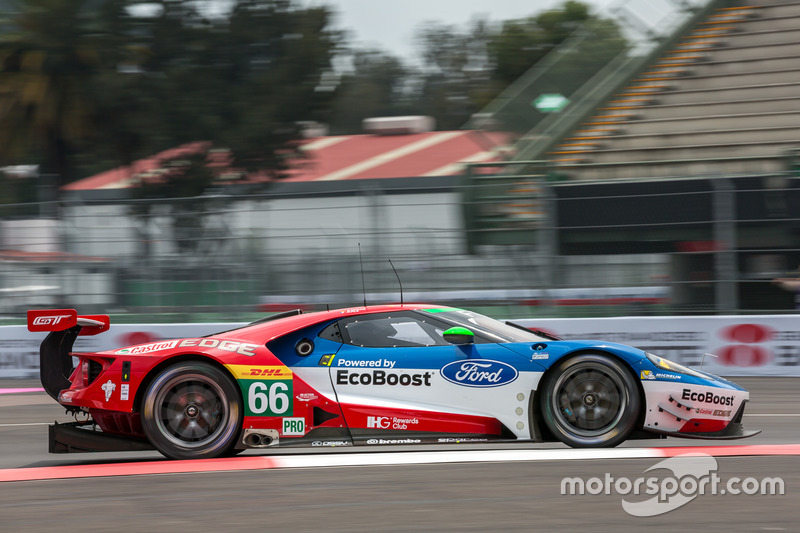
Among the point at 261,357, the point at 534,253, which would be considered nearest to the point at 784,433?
the point at 261,357

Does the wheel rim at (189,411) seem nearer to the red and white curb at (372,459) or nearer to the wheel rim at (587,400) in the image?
the red and white curb at (372,459)

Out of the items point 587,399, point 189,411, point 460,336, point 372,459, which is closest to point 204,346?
point 189,411

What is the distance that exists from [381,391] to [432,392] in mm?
351

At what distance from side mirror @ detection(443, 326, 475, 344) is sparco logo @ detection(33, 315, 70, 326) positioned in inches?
112

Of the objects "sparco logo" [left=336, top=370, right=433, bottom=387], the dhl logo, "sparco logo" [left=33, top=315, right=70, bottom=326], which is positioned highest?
"sparco logo" [left=33, top=315, right=70, bottom=326]

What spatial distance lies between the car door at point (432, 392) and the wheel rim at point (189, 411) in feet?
2.93

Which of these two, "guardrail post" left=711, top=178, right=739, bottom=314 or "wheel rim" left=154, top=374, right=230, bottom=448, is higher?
"guardrail post" left=711, top=178, right=739, bottom=314

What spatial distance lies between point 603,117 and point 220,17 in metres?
11.0

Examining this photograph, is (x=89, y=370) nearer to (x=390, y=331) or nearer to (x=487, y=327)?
(x=390, y=331)

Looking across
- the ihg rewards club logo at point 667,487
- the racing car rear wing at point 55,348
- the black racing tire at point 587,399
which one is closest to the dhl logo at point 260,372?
the racing car rear wing at point 55,348

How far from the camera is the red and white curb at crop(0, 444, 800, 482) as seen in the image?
605 cm

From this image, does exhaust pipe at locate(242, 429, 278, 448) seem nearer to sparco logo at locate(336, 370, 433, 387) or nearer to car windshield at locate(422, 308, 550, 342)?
sparco logo at locate(336, 370, 433, 387)

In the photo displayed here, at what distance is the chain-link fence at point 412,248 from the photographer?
12.6m

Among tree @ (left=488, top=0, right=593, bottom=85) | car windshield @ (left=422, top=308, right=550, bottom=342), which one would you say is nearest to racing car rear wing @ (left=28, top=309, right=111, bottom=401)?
car windshield @ (left=422, top=308, right=550, bottom=342)
